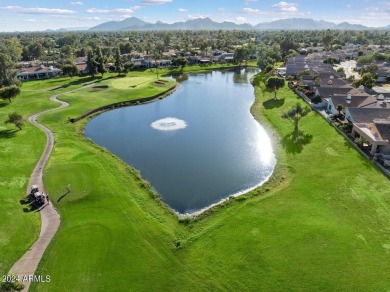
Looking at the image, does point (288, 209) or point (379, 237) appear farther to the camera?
point (288, 209)

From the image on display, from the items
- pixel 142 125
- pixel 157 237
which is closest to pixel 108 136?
pixel 142 125

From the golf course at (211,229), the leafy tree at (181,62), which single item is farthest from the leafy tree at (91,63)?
the golf course at (211,229)

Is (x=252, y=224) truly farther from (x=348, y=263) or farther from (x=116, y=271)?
(x=116, y=271)

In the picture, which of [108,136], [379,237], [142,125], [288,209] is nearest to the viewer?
[379,237]

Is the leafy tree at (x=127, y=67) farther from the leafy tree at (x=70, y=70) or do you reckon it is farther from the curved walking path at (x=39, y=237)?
the curved walking path at (x=39, y=237)

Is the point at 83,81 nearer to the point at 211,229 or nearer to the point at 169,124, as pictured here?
the point at 169,124
